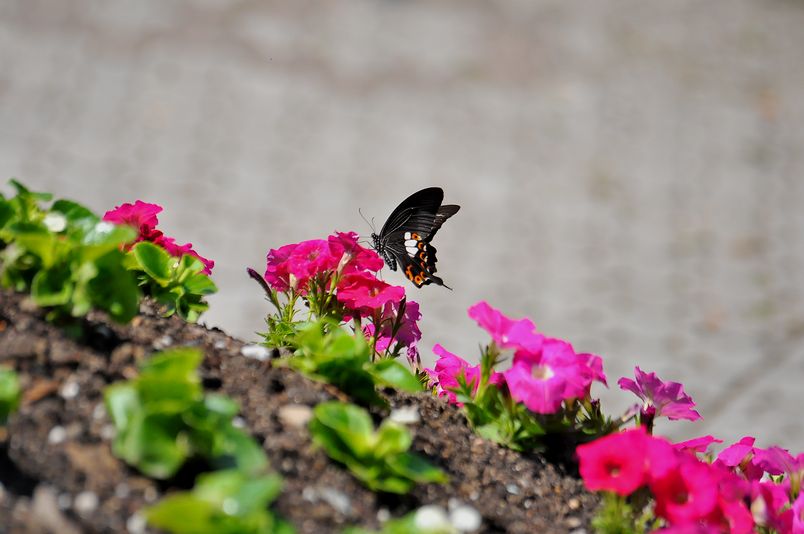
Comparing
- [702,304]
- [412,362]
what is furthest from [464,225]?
[412,362]

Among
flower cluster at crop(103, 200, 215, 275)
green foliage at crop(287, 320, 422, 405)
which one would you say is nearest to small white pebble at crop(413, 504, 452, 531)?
green foliage at crop(287, 320, 422, 405)

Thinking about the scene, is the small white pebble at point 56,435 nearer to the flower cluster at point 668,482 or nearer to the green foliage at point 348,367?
the green foliage at point 348,367

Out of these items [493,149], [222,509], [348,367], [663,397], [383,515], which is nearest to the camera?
[222,509]

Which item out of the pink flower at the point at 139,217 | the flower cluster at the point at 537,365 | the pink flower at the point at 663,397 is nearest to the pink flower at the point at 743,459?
the pink flower at the point at 663,397

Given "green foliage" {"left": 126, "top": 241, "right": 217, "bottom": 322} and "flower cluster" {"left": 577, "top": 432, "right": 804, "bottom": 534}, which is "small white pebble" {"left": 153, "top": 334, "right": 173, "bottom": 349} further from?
"flower cluster" {"left": 577, "top": 432, "right": 804, "bottom": 534}

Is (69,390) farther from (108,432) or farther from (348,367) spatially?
(348,367)

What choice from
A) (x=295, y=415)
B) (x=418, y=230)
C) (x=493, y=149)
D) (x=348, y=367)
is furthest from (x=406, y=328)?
(x=493, y=149)
